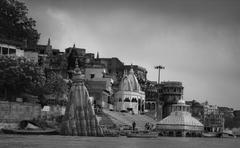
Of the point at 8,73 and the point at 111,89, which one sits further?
the point at 111,89

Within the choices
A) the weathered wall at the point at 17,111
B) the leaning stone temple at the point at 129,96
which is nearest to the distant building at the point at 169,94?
the leaning stone temple at the point at 129,96

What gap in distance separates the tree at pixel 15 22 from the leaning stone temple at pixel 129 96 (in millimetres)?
28918

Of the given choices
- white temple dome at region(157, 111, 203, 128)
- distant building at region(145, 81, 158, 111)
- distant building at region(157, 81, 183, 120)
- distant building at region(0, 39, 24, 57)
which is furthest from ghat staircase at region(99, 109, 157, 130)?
distant building at region(157, 81, 183, 120)

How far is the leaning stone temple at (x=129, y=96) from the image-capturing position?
150m

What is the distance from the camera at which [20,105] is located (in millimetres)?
97812

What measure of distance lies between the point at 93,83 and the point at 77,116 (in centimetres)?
4385

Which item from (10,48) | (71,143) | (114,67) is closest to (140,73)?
(114,67)

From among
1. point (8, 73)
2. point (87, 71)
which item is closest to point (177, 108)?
point (87, 71)

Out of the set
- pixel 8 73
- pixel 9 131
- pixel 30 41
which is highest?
pixel 30 41

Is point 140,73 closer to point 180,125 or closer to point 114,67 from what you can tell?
point 114,67

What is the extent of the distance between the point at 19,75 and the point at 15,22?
35.3 metres

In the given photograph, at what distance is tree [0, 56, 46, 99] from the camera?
96625 mm

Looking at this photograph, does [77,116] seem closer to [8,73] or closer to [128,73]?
[8,73]

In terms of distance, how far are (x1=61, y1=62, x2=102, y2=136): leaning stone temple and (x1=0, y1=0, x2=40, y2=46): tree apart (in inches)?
1559
